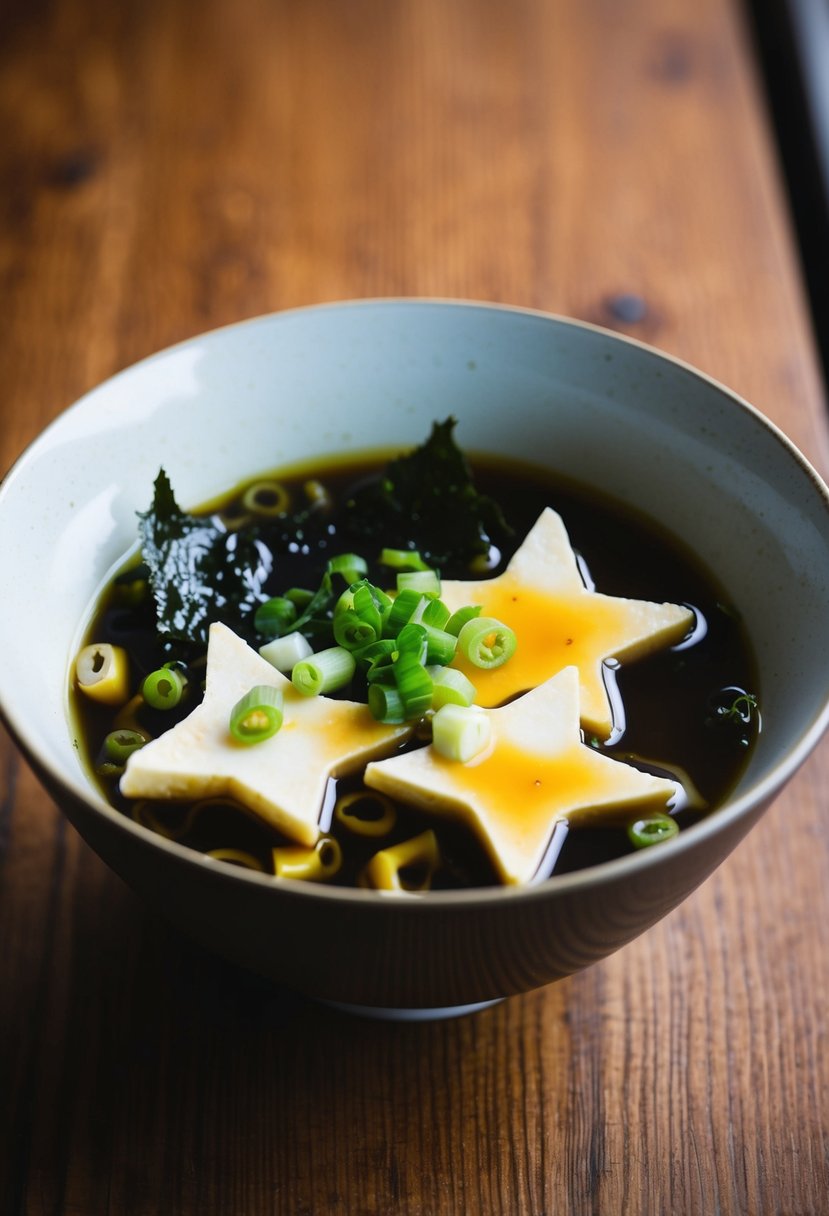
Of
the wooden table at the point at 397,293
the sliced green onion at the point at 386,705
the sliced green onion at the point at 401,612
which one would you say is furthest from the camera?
the sliced green onion at the point at 401,612

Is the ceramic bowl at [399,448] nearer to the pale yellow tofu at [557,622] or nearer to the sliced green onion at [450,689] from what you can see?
the pale yellow tofu at [557,622]

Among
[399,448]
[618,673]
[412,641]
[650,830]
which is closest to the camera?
[650,830]

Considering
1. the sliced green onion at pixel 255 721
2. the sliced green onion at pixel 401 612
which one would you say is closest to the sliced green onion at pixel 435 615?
the sliced green onion at pixel 401 612

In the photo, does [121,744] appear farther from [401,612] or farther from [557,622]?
[557,622]

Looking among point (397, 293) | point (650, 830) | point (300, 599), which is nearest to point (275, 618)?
point (300, 599)

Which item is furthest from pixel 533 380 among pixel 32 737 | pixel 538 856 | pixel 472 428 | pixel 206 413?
pixel 32 737

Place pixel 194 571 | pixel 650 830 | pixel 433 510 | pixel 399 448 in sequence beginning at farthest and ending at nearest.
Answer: pixel 399 448 → pixel 433 510 → pixel 194 571 → pixel 650 830

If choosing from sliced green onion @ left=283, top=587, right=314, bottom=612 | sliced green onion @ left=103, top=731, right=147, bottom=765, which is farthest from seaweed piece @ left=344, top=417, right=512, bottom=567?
sliced green onion @ left=103, top=731, right=147, bottom=765
